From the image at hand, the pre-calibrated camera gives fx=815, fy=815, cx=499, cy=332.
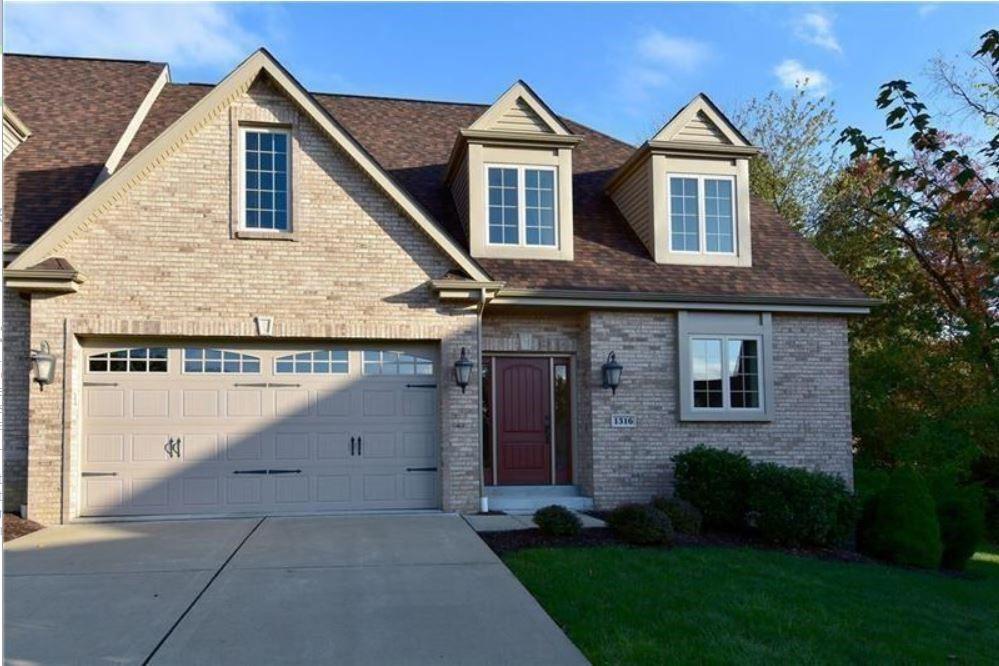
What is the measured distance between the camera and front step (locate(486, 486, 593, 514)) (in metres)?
12.4

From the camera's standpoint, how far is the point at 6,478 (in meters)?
11.2

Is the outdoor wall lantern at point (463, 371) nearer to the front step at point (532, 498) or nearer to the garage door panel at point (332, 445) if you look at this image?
the garage door panel at point (332, 445)

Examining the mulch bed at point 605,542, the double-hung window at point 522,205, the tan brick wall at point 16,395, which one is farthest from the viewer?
the double-hung window at point 522,205

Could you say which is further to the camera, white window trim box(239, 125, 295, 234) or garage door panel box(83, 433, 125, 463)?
white window trim box(239, 125, 295, 234)

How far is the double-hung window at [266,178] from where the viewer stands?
1193 centimetres

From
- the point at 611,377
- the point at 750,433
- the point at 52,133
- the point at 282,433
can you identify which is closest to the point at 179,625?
the point at 282,433

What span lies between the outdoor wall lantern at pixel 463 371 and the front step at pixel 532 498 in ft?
6.45

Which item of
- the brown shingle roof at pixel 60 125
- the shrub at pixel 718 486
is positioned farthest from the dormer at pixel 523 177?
the brown shingle roof at pixel 60 125

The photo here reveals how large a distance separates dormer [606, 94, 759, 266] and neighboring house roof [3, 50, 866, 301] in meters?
0.34

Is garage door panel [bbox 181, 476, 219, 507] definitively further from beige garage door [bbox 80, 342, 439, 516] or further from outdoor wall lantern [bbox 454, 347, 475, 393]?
outdoor wall lantern [bbox 454, 347, 475, 393]

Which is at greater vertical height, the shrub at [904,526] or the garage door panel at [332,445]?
the garage door panel at [332,445]

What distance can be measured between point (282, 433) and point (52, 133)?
7104 millimetres

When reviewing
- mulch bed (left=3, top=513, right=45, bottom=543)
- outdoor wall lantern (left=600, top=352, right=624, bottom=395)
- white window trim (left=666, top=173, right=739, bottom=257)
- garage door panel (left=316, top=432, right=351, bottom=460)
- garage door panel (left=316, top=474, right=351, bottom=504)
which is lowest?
mulch bed (left=3, top=513, right=45, bottom=543)

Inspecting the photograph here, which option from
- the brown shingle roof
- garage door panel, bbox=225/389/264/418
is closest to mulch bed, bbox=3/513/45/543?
garage door panel, bbox=225/389/264/418
